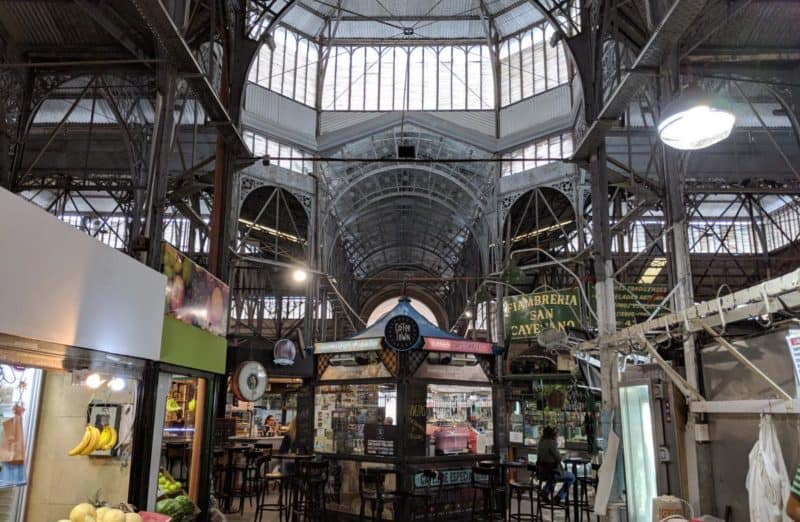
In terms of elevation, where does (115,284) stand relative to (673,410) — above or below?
above

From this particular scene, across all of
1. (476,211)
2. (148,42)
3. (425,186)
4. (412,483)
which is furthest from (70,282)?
(425,186)

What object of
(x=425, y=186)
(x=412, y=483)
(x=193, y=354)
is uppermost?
(x=425, y=186)

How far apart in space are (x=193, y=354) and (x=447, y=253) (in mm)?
27724

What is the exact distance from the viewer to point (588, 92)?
9438mm

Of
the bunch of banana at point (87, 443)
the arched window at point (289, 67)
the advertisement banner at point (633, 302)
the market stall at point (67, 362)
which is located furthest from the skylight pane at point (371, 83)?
the bunch of banana at point (87, 443)

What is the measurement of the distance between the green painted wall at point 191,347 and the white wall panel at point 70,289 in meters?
0.36

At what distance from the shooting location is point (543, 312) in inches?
489

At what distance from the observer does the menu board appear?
10734mm

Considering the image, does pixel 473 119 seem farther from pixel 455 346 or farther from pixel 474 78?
pixel 455 346

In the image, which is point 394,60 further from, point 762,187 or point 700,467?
point 700,467

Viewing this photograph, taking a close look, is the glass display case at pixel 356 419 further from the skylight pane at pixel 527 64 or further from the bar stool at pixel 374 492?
the skylight pane at pixel 527 64

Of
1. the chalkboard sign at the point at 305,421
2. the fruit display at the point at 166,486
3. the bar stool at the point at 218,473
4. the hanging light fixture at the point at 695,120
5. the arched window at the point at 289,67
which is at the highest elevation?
the arched window at the point at 289,67

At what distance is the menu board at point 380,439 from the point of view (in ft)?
35.2

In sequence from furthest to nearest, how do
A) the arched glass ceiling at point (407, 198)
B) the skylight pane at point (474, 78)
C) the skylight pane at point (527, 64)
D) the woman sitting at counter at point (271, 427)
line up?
the skylight pane at point (474, 78), the arched glass ceiling at point (407, 198), the skylight pane at point (527, 64), the woman sitting at counter at point (271, 427)
